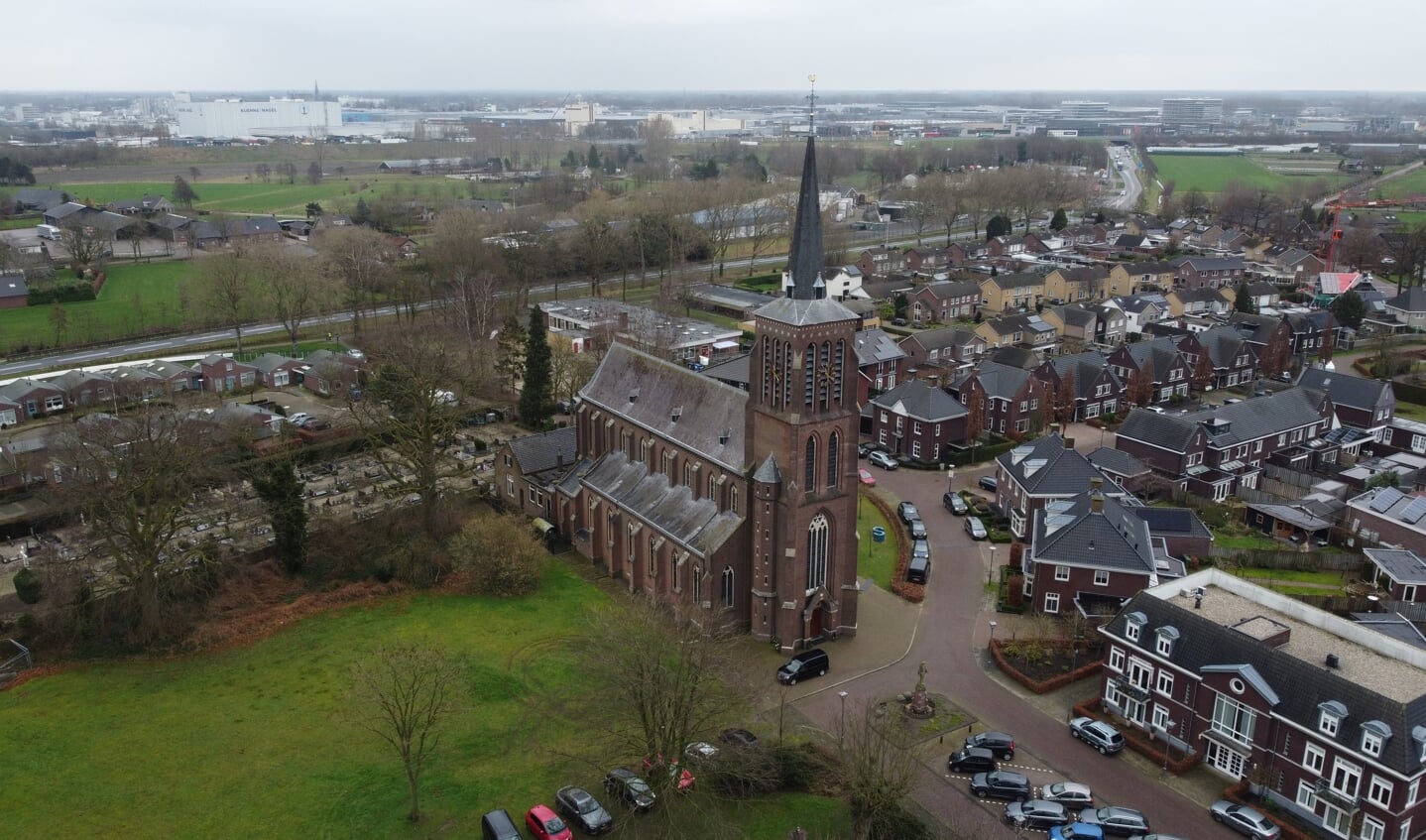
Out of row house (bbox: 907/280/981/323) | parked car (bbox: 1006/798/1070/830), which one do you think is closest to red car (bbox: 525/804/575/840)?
parked car (bbox: 1006/798/1070/830)

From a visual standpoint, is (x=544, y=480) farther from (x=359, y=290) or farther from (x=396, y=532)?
(x=359, y=290)

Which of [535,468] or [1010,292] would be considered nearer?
[535,468]

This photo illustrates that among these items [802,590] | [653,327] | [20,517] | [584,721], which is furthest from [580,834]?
[653,327]

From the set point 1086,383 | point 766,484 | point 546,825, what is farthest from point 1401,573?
point 546,825

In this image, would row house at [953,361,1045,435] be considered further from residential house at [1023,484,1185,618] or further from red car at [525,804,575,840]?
red car at [525,804,575,840]

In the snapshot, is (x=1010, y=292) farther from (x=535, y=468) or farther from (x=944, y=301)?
(x=535, y=468)

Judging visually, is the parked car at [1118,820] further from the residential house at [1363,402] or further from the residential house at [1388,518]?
the residential house at [1363,402]
